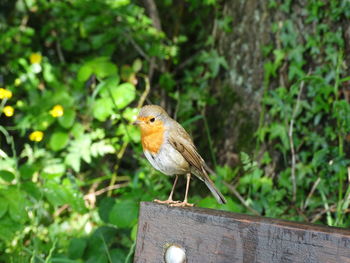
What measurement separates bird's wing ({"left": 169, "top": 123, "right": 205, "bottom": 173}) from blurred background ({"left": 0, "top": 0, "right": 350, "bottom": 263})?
0.64ft

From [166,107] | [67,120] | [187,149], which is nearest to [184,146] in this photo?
[187,149]

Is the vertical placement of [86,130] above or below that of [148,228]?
above

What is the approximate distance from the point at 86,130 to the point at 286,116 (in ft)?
5.62

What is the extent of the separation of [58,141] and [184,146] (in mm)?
1805

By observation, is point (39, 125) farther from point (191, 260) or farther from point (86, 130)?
point (191, 260)

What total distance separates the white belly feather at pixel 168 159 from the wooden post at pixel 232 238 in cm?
61

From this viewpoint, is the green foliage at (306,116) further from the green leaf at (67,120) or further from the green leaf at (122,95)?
the green leaf at (67,120)

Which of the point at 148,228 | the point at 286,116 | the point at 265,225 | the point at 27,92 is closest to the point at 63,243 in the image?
the point at 27,92

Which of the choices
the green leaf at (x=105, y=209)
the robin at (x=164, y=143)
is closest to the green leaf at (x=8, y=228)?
the green leaf at (x=105, y=209)

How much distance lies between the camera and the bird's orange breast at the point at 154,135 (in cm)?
245

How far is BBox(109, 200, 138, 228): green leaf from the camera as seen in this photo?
8.98 feet

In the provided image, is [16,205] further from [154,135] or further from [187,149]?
[187,149]

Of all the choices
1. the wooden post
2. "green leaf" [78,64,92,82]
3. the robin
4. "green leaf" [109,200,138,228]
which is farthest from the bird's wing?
"green leaf" [78,64,92,82]

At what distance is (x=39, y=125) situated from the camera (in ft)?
13.1
